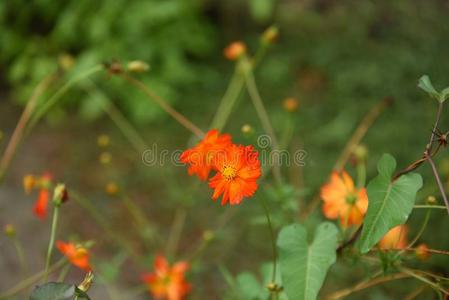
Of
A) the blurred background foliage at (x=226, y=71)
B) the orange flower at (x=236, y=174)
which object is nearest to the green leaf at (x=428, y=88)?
the orange flower at (x=236, y=174)

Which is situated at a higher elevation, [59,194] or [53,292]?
[59,194]

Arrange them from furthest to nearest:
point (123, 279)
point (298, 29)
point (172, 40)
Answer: point (298, 29)
point (172, 40)
point (123, 279)

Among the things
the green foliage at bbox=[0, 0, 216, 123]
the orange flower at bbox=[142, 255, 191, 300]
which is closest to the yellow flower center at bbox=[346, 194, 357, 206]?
the orange flower at bbox=[142, 255, 191, 300]

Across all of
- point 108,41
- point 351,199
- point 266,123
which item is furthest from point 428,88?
point 108,41

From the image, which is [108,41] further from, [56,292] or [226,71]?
[56,292]

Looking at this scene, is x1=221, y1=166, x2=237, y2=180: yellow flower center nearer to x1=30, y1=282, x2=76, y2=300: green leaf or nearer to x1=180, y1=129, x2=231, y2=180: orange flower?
x1=180, y1=129, x2=231, y2=180: orange flower

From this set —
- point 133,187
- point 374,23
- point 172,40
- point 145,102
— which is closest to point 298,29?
point 374,23

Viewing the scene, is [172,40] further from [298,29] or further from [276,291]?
[276,291]
